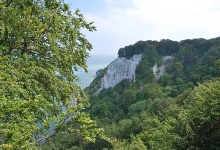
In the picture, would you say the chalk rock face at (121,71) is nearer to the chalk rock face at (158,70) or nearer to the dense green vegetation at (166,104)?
the dense green vegetation at (166,104)

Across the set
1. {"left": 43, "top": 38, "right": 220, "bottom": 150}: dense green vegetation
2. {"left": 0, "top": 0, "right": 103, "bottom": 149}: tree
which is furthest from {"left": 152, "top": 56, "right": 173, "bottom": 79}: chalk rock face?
{"left": 0, "top": 0, "right": 103, "bottom": 149}: tree

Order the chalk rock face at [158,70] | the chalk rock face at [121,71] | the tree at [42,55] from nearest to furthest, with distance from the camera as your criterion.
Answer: the tree at [42,55]
the chalk rock face at [158,70]
the chalk rock face at [121,71]

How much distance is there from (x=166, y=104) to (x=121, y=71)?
73377 mm

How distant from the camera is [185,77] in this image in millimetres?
96625

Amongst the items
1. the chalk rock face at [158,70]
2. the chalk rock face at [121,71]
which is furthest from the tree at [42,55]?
the chalk rock face at [121,71]

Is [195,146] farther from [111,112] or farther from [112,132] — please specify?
[111,112]

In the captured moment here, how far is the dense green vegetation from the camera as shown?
56.5 ft

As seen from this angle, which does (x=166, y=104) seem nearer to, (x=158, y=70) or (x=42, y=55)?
(x=42, y=55)

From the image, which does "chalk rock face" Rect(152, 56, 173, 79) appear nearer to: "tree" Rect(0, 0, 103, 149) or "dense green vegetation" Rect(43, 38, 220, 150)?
"dense green vegetation" Rect(43, 38, 220, 150)

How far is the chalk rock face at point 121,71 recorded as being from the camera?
11975 cm

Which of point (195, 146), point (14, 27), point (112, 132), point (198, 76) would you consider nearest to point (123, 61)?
point (198, 76)

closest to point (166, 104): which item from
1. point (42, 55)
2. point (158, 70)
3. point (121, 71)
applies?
point (42, 55)

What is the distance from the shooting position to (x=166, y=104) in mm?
54469

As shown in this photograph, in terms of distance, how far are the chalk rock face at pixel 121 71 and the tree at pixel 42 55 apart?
339ft
